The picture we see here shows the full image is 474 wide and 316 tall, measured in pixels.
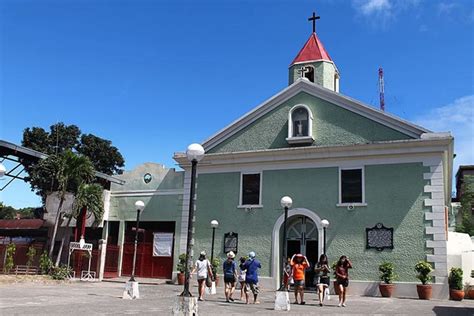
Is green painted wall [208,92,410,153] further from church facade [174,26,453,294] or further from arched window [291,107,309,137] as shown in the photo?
arched window [291,107,309,137]

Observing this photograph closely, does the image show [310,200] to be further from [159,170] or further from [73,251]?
[73,251]

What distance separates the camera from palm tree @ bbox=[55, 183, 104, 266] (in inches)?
976

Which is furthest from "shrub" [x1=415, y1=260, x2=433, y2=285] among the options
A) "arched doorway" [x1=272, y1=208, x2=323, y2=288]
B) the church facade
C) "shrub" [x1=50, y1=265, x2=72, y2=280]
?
"shrub" [x1=50, y1=265, x2=72, y2=280]

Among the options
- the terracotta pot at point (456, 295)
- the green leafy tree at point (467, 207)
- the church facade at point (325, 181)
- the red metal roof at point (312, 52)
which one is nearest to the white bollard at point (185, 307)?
the church facade at point (325, 181)

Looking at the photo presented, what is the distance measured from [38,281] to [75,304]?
9.20 metres

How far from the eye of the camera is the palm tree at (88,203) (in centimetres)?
2480

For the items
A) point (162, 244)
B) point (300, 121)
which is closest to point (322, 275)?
point (300, 121)

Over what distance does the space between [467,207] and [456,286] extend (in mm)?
25035

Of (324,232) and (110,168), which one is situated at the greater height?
(110,168)

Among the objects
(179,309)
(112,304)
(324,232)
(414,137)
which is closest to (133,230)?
(324,232)

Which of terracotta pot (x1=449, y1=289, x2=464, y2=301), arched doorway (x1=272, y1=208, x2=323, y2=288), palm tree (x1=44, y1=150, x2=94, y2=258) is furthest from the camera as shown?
palm tree (x1=44, y1=150, x2=94, y2=258)

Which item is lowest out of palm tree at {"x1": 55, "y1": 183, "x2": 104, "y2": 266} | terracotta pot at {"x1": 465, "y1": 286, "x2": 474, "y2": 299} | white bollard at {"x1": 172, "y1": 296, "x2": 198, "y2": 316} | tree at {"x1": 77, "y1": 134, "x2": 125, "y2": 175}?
terracotta pot at {"x1": 465, "y1": 286, "x2": 474, "y2": 299}

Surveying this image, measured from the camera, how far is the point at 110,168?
4966 cm

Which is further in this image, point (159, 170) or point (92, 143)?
point (92, 143)
